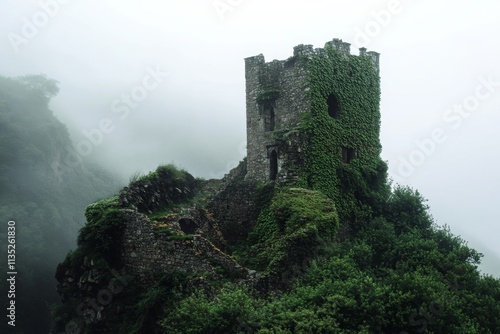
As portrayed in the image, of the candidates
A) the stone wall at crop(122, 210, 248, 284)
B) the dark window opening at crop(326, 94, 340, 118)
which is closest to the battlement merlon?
the dark window opening at crop(326, 94, 340, 118)

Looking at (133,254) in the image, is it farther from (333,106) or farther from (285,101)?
(333,106)

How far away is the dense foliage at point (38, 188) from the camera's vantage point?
49.8 m

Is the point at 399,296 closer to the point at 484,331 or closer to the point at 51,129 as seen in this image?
the point at 484,331

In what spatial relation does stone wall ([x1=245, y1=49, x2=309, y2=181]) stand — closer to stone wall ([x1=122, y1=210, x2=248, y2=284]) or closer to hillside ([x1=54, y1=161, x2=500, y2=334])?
hillside ([x1=54, y1=161, x2=500, y2=334])

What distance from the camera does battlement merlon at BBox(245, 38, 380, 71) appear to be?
94.9 ft

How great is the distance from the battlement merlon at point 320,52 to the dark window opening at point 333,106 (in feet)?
7.85

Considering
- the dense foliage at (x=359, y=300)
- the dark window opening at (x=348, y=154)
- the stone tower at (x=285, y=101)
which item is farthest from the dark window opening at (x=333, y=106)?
the dense foliage at (x=359, y=300)

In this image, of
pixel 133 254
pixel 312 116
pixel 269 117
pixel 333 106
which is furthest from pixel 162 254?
pixel 333 106

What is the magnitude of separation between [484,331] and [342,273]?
501 centimetres

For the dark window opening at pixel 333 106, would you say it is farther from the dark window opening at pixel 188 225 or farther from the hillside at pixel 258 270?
the dark window opening at pixel 188 225

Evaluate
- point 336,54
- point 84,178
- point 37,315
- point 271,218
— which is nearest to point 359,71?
point 336,54

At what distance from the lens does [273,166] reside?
2869 cm

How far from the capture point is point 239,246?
86.9 feet

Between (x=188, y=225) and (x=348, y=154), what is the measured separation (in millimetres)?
9504
